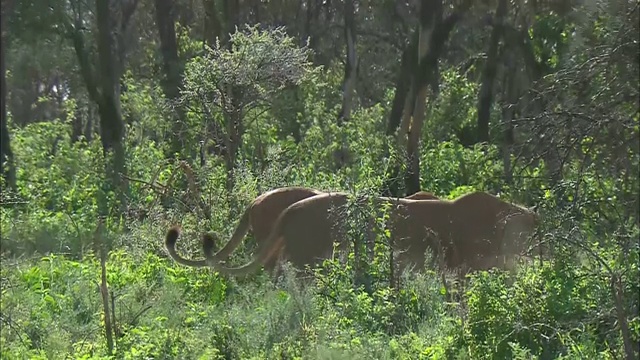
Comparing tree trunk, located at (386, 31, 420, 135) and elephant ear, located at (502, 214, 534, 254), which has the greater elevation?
tree trunk, located at (386, 31, 420, 135)

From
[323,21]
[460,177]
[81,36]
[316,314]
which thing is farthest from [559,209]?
[323,21]

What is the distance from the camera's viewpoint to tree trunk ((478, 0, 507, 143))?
856 inches

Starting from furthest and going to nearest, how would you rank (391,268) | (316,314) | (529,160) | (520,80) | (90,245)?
(520,80) < (90,245) < (391,268) < (316,314) < (529,160)

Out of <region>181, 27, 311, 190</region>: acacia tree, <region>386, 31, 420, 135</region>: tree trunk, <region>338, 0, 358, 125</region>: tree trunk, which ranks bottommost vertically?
<region>181, 27, 311, 190</region>: acacia tree

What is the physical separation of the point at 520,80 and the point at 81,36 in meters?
9.81

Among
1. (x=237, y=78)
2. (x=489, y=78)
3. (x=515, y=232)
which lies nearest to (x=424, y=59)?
(x=237, y=78)

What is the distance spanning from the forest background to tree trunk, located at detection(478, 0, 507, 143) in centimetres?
5

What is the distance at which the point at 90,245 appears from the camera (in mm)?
12836

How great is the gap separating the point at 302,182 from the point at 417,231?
2.37 m

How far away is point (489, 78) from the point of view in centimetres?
2262

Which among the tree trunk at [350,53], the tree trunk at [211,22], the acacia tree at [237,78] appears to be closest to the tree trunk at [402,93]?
the tree trunk at [350,53]

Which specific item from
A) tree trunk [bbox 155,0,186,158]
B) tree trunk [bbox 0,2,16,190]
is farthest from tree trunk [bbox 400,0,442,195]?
tree trunk [bbox 155,0,186,158]

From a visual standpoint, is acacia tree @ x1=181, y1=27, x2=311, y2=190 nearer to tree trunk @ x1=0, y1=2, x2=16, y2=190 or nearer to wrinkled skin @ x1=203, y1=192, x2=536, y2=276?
wrinkled skin @ x1=203, y1=192, x2=536, y2=276

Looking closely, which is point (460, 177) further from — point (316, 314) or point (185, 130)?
point (316, 314)
